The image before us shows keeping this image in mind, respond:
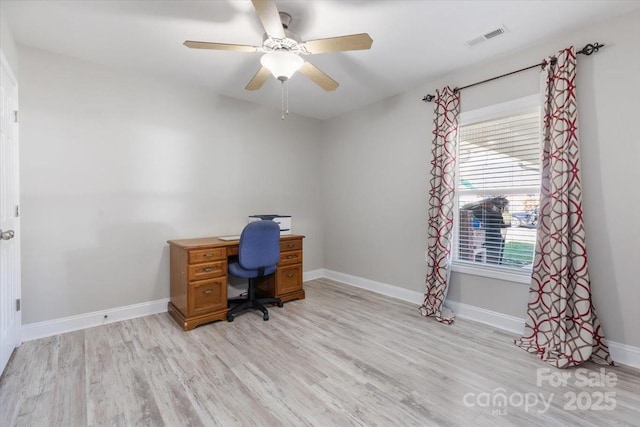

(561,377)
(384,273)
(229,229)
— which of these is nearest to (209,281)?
(229,229)

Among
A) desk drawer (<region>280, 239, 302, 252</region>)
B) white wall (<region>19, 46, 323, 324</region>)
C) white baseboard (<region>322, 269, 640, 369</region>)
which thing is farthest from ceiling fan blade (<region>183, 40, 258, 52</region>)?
white baseboard (<region>322, 269, 640, 369</region>)

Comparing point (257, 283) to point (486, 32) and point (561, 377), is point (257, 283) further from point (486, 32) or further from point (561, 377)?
point (486, 32)

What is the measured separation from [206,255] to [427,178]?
2452 millimetres

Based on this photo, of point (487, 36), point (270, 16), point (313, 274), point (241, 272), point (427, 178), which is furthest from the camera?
point (313, 274)

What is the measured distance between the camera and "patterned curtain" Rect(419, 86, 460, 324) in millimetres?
2938

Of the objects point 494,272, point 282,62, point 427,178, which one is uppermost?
point 282,62

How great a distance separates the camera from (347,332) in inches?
103

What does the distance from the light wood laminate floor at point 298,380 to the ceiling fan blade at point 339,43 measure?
84.9 inches

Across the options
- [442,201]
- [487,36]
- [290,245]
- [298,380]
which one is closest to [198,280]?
[290,245]

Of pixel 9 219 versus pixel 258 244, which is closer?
pixel 9 219

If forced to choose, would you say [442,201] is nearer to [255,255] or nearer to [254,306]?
[255,255]

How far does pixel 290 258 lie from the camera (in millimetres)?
3527

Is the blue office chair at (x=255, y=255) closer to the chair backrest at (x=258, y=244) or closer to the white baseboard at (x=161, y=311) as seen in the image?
the chair backrest at (x=258, y=244)

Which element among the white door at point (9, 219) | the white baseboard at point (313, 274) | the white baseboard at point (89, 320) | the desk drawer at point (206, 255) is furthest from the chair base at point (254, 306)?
the white door at point (9, 219)
